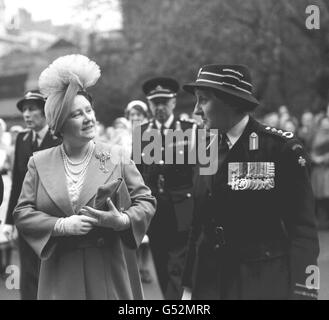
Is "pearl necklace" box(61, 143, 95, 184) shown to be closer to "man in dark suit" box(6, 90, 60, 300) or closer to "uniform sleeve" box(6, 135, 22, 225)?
"man in dark suit" box(6, 90, 60, 300)

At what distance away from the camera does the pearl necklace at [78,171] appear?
408cm

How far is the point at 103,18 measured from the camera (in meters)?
20.6

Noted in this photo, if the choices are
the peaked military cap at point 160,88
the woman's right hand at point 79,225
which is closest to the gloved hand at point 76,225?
the woman's right hand at point 79,225

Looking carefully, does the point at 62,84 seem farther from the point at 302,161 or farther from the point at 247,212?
the point at 302,161

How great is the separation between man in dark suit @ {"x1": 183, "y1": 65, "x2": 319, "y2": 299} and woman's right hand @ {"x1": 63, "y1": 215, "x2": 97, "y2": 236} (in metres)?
0.55

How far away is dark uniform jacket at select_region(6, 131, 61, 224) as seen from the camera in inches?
255

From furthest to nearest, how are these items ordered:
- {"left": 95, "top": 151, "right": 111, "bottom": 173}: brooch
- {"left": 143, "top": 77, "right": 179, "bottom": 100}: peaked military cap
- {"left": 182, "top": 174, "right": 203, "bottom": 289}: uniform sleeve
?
{"left": 143, "top": 77, "right": 179, "bottom": 100}: peaked military cap → {"left": 95, "top": 151, "right": 111, "bottom": 173}: brooch → {"left": 182, "top": 174, "right": 203, "bottom": 289}: uniform sleeve

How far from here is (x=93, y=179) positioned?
4035 mm

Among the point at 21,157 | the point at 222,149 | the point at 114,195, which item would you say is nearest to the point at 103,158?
the point at 114,195

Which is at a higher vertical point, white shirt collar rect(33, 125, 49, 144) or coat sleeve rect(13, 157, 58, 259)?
white shirt collar rect(33, 125, 49, 144)

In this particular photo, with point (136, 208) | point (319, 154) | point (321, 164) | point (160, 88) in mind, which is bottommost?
point (136, 208)

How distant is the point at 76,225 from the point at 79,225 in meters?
0.02

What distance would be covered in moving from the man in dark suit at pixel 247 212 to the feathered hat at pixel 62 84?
67cm

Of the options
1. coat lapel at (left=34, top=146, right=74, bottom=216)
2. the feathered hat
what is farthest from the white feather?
coat lapel at (left=34, top=146, right=74, bottom=216)
